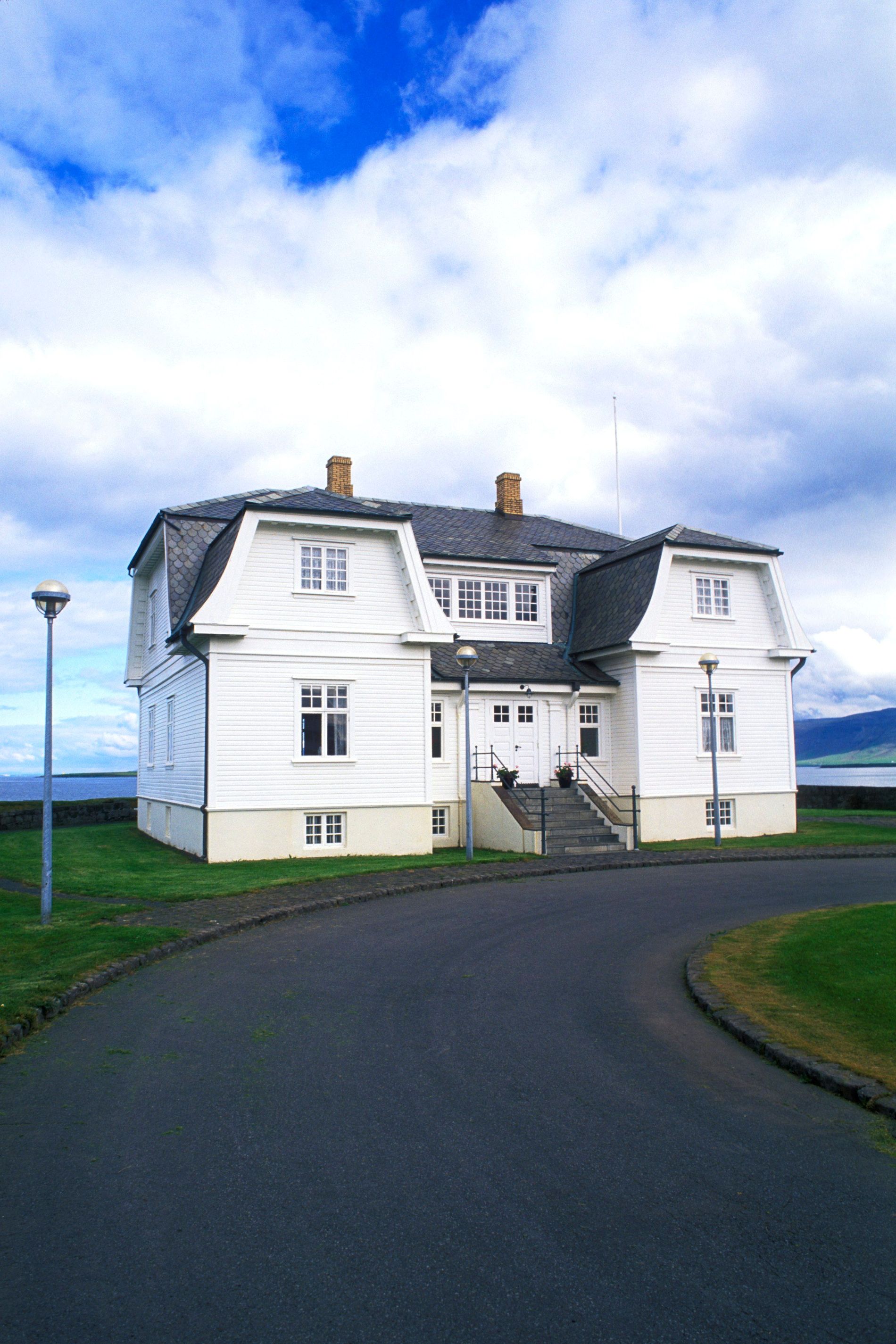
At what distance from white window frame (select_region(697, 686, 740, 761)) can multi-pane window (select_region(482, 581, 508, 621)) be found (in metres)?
5.90

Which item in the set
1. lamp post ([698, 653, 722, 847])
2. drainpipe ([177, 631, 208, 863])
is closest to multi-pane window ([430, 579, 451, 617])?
lamp post ([698, 653, 722, 847])

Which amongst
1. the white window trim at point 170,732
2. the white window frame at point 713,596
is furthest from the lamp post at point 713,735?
the white window trim at point 170,732

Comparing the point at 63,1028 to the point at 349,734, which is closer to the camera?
the point at 63,1028

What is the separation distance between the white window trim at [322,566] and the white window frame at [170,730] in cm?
576

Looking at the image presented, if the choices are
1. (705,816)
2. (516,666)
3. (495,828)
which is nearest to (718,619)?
(705,816)

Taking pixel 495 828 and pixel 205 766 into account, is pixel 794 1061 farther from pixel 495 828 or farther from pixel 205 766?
pixel 495 828

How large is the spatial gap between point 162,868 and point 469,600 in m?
11.8

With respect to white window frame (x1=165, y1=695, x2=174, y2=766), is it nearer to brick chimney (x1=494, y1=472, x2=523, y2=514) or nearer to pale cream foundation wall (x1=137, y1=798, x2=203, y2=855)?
pale cream foundation wall (x1=137, y1=798, x2=203, y2=855)

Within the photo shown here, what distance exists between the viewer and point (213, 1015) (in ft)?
26.9

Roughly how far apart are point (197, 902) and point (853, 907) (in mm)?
9289

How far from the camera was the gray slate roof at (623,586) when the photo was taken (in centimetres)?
2625

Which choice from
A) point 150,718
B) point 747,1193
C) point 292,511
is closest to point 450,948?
point 747,1193

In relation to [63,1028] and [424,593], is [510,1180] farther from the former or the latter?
[424,593]

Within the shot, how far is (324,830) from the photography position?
2205 centimetres
